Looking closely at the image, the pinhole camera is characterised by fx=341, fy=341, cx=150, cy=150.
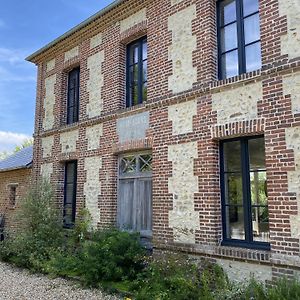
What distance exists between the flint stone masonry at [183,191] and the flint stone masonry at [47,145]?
A: 538cm

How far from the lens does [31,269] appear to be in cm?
858

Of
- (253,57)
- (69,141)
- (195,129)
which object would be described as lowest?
(195,129)

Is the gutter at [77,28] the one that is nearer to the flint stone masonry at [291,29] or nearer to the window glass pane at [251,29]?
the window glass pane at [251,29]

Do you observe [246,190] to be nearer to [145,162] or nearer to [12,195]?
[145,162]

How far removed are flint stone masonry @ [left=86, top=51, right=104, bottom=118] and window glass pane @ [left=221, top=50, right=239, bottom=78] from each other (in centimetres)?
378

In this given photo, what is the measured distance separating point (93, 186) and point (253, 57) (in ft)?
17.2

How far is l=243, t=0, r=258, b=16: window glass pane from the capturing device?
6.43 m

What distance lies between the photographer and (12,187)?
12.8 metres

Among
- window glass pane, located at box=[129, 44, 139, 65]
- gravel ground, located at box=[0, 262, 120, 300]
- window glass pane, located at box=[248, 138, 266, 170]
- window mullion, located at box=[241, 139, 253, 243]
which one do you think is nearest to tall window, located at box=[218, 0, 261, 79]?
window glass pane, located at box=[248, 138, 266, 170]

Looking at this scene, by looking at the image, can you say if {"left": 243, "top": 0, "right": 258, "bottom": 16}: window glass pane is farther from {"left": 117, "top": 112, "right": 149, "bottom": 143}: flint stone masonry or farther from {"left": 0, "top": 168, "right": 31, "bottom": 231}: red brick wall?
{"left": 0, "top": 168, "right": 31, "bottom": 231}: red brick wall

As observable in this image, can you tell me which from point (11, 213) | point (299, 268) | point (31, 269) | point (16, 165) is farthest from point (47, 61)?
point (299, 268)

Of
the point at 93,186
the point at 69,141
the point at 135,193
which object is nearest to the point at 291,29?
the point at 135,193

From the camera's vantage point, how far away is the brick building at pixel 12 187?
39.2ft

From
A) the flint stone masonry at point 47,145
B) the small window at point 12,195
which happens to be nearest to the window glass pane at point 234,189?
the flint stone masonry at point 47,145
